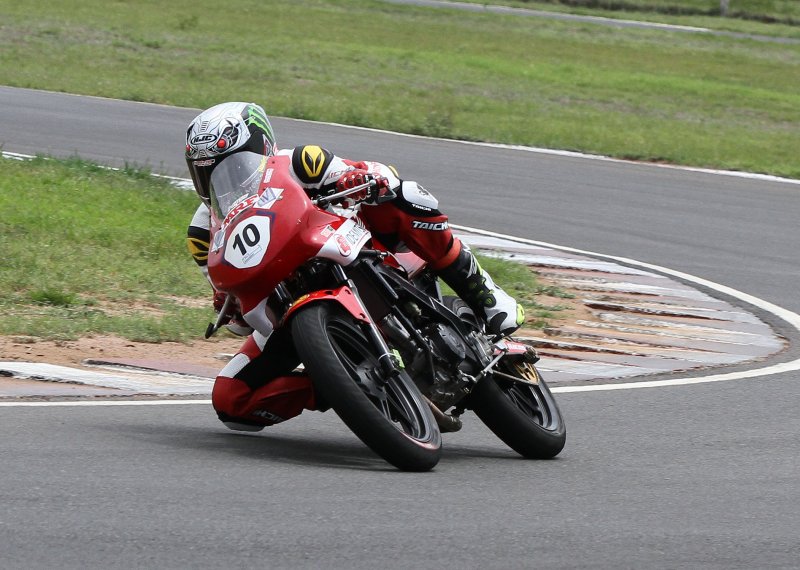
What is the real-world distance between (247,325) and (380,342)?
0.96 m

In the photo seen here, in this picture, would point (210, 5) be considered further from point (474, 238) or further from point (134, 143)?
point (474, 238)

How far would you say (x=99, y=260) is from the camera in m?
10.8

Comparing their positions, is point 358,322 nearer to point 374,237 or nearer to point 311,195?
point 311,195

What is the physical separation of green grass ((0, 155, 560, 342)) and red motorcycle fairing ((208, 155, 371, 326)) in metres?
2.86

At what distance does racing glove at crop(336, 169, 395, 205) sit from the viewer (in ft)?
19.3

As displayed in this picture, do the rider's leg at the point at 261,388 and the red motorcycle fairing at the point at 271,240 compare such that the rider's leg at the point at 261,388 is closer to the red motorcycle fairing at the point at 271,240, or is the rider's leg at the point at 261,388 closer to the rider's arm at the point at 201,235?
the red motorcycle fairing at the point at 271,240

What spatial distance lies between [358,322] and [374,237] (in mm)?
885

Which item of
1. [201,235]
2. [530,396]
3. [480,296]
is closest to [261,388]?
[201,235]

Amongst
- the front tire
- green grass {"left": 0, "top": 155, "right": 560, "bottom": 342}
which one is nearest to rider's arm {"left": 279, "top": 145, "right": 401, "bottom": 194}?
the front tire

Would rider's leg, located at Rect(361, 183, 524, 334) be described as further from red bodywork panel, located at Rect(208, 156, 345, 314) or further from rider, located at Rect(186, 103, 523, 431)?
red bodywork panel, located at Rect(208, 156, 345, 314)

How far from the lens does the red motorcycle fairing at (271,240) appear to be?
5.62m

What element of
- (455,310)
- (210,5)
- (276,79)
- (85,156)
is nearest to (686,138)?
(276,79)

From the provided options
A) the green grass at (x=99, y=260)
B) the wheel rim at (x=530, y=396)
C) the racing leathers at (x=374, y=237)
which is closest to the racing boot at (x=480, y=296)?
the racing leathers at (x=374, y=237)

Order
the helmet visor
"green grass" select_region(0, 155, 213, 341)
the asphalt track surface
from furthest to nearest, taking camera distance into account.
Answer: "green grass" select_region(0, 155, 213, 341), the helmet visor, the asphalt track surface
